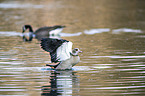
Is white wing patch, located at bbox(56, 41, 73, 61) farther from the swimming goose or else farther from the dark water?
the dark water

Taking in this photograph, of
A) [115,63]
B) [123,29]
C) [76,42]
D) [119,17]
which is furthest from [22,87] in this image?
[119,17]

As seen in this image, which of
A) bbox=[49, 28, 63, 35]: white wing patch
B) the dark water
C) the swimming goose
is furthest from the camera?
bbox=[49, 28, 63, 35]: white wing patch

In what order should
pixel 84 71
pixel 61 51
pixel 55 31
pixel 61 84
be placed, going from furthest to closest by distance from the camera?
pixel 55 31 < pixel 84 71 < pixel 61 51 < pixel 61 84

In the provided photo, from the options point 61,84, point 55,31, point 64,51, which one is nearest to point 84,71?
point 64,51

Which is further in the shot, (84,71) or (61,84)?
(84,71)

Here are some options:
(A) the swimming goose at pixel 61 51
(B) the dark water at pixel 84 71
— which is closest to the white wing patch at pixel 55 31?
(B) the dark water at pixel 84 71

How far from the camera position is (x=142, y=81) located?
1284 cm

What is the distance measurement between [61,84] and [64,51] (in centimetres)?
218

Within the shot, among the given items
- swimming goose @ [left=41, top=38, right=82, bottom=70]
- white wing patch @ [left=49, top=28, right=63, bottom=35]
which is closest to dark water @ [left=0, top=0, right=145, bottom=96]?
swimming goose @ [left=41, top=38, right=82, bottom=70]

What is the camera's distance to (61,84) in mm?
12609

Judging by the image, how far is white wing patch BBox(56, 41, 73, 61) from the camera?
46.5ft

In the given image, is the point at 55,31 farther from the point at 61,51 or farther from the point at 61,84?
the point at 61,84

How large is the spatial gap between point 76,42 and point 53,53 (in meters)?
8.47

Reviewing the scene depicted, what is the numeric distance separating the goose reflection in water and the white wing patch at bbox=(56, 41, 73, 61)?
58 centimetres
